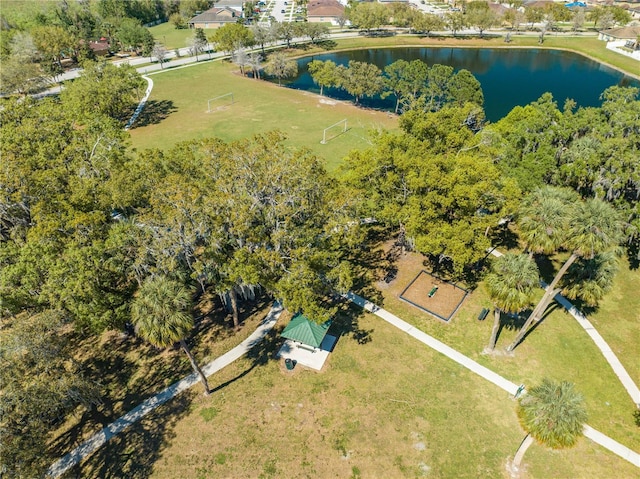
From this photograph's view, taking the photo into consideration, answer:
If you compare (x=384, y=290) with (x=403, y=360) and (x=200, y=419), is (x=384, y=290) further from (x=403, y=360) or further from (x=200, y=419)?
(x=200, y=419)

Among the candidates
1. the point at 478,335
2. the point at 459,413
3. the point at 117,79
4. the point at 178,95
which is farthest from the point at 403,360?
the point at 178,95

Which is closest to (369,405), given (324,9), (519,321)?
(519,321)

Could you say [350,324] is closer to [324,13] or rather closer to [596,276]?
[596,276]

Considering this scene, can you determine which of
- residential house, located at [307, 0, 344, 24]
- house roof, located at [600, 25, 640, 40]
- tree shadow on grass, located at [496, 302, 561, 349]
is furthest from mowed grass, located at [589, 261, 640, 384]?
residential house, located at [307, 0, 344, 24]

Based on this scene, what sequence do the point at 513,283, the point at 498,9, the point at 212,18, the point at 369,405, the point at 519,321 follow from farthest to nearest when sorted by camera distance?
the point at 498,9 → the point at 212,18 → the point at 519,321 → the point at 369,405 → the point at 513,283

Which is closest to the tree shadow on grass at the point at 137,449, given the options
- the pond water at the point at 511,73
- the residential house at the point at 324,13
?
the pond water at the point at 511,73

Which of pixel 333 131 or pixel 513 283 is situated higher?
pixel 513 283
